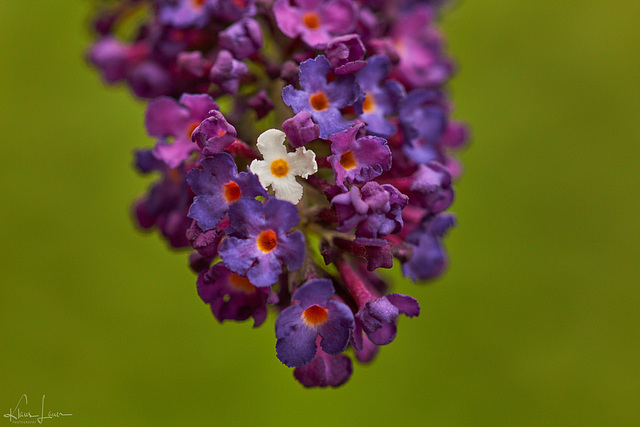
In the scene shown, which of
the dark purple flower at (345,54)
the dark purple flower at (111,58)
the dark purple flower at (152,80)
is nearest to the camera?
the dark purple flower at (345,54)

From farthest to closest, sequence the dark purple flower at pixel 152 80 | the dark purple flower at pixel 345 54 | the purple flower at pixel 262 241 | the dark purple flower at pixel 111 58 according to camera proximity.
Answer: the dark purple flower at pixel 111 58, the dark purple flower at pixel 152 80, the dark purple flower at pixel 345 54, the purple flower at pixel 262 241

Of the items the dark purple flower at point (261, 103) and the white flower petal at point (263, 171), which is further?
the dark purple flower at point (261, 103)

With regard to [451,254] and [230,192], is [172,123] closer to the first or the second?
[230,192]

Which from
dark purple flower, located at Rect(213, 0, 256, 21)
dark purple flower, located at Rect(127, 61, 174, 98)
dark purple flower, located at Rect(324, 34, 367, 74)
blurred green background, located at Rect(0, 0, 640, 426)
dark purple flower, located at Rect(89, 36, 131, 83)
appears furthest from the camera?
blurred green background, located at Rect(0, 0, 640, 426)

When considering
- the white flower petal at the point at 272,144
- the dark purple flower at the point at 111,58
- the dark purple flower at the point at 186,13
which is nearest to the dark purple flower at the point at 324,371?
the white flower petal at the point at 272,144

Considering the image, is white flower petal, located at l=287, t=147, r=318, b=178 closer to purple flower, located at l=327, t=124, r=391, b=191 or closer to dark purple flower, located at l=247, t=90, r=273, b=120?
purple flower, located at l=327, t=124, r=391, b=191

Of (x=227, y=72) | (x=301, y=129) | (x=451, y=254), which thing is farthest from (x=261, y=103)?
(x=451, y=254)

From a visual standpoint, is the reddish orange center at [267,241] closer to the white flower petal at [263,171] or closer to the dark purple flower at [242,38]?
the white flower petal at [263,171]

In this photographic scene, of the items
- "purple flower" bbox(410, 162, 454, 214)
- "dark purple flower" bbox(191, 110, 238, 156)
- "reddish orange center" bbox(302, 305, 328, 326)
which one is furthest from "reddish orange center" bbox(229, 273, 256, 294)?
"purple flower" bbox(410, 162, 454, 214)
